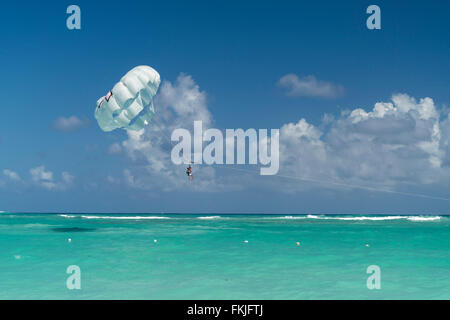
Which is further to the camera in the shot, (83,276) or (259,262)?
(259,262)

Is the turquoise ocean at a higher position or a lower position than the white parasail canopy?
lower

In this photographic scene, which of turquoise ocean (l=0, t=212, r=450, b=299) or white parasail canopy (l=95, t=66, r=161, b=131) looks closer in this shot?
turquoise ocean (l=0, t=212, r=450, b=299)

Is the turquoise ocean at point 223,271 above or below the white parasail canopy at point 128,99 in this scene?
below

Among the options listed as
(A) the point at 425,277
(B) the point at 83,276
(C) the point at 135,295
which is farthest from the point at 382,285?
(B) the point at 83,276

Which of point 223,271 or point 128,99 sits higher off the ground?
point 128,99

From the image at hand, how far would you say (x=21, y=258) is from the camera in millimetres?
20250

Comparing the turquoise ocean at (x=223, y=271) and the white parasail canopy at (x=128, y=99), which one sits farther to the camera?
the white parasail canopy at (x=128, y=99)

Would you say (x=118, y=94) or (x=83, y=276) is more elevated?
(x=118, y=94)

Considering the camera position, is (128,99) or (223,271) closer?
(223,271)
